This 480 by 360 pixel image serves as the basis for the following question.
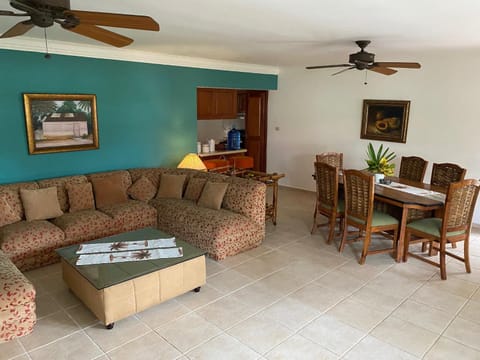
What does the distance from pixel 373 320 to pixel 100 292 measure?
2.17 meters

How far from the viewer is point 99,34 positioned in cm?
246

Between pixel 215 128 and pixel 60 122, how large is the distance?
377 cm

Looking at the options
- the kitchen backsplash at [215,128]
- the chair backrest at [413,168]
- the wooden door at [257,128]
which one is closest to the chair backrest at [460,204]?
the chair backrest at [413,168]

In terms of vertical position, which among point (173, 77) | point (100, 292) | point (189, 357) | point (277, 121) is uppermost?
point (173, 77)

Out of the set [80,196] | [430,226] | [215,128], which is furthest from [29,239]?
[215,128]

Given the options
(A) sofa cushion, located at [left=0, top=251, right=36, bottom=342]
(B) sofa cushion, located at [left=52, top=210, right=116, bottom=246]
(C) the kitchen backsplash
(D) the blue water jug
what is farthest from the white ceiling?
(C) the kitchen backsplash

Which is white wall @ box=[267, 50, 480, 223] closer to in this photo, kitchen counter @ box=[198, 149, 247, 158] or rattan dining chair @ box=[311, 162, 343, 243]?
kitchen counter @ box=[198, 149, 247, 158]

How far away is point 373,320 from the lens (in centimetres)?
296

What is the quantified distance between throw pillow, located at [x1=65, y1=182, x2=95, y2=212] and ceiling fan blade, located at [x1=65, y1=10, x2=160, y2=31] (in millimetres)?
2751

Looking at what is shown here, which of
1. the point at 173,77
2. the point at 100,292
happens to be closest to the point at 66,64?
the point at 173,77

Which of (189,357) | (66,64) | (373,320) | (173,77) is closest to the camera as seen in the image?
(189,357)

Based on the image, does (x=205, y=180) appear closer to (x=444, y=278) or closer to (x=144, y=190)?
(x=144, y=190)

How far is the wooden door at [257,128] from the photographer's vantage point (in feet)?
25.2

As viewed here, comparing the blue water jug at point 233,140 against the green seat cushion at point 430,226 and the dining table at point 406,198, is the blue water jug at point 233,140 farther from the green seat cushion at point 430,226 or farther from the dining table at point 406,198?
the green seat cushion at point 430,226
